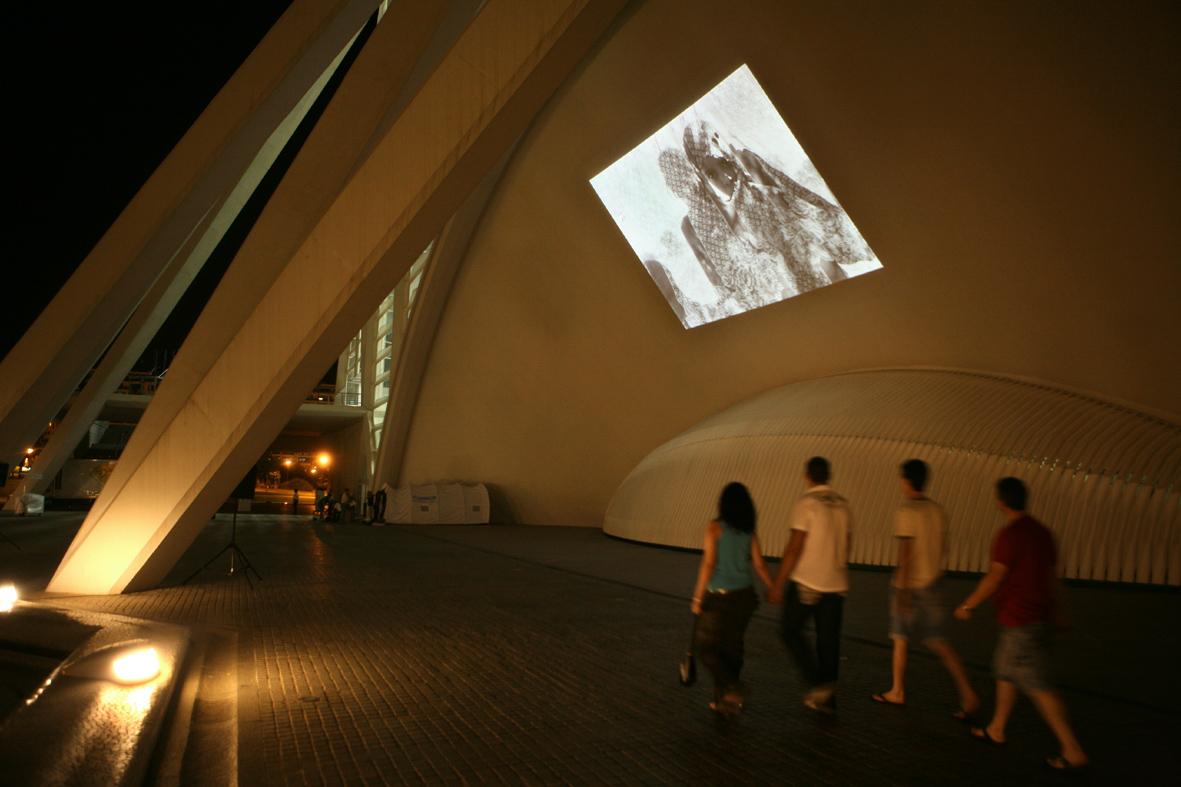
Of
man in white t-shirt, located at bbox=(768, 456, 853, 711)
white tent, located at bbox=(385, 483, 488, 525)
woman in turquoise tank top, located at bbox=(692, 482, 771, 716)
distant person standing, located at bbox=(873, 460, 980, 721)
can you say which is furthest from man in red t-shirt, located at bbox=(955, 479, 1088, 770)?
white tent, located at bbox=(385, 483, 488, 525)

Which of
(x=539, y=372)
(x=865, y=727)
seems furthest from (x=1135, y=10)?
(x=539, y=372)

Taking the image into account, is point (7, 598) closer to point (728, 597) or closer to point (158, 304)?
point (728, 597)

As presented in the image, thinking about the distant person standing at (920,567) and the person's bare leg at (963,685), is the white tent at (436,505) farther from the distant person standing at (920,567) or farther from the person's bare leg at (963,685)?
the person's bare leg at (963,685)

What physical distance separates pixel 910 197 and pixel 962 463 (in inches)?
206

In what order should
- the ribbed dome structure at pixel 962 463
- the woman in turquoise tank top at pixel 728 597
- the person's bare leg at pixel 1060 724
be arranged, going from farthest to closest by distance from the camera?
the ribbed dome structure at pixel 962 463
the woman in turquoise tank top at pixel 728 597
the person's bare leg at pixel 1060 724

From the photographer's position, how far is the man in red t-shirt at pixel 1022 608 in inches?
145

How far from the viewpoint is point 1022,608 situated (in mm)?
3795

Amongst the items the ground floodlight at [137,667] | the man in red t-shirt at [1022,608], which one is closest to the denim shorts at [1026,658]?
the man in red t-shirt at [1022,608]

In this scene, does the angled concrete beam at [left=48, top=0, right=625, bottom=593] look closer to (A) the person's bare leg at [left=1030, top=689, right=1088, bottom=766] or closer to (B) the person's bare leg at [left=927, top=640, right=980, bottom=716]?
(B) the person's bare leg at [left=927, top=640, right=980, bottom=716]

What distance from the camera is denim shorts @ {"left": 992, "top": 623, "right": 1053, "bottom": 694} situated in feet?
12.1

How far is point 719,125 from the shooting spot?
15.9 m

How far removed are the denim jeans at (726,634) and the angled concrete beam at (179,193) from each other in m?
10.9

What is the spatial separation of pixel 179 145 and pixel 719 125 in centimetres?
1053

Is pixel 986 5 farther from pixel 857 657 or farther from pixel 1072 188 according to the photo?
pixel 857 657
